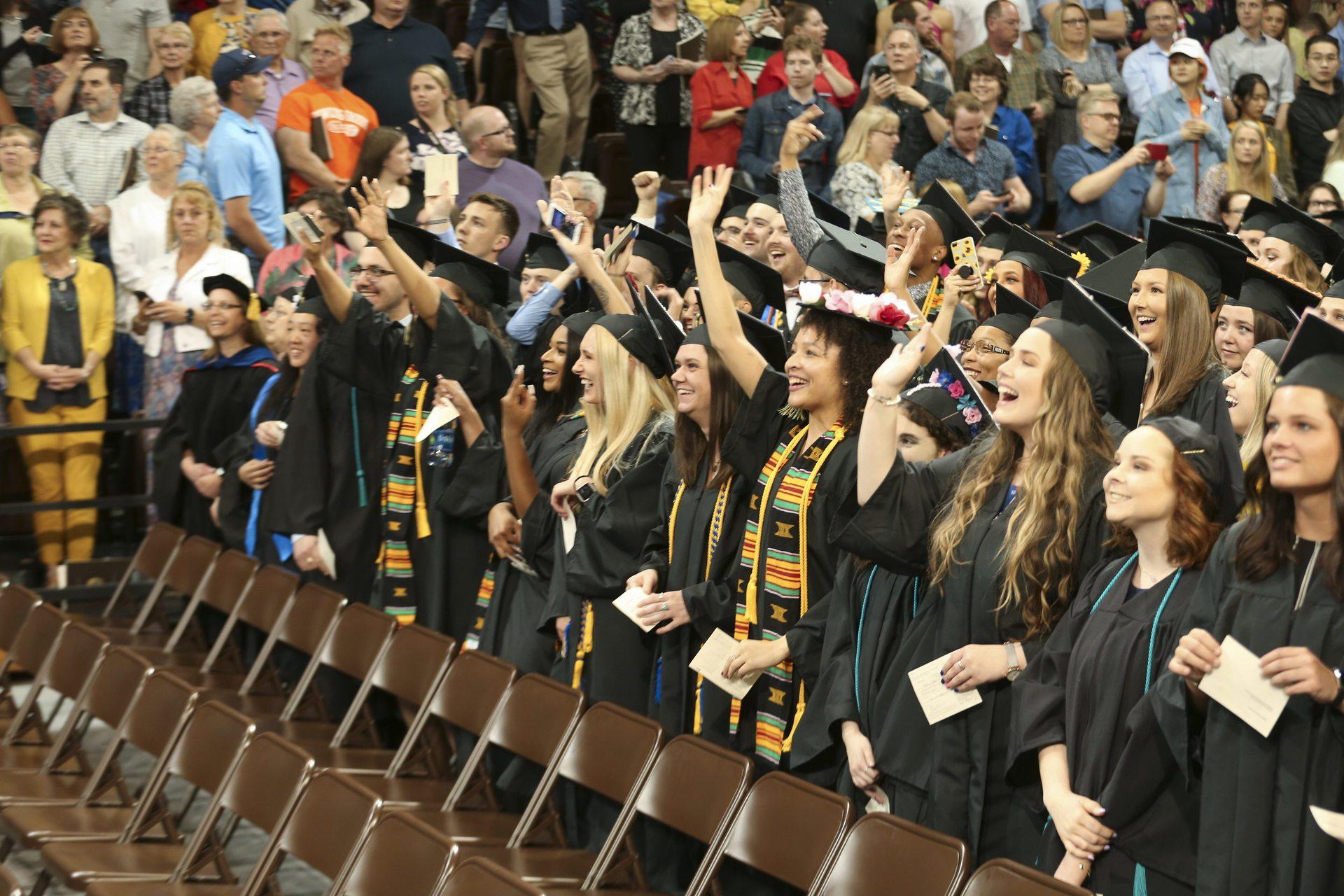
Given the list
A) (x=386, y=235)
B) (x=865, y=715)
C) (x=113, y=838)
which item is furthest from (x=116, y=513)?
(x=865, y=715)

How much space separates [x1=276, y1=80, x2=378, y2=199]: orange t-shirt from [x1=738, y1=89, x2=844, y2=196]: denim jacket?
2133 millimetres

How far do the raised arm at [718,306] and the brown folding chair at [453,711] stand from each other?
1.06 m

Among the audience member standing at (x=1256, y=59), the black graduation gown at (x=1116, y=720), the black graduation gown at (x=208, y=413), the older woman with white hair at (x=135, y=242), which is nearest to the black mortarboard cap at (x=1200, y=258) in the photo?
the black graduation gown at (x=1116, y=720)

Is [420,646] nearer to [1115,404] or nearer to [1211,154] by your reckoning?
[1115,404]

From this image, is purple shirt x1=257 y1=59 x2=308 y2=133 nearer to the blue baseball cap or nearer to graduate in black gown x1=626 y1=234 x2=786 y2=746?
the blue baseball cap

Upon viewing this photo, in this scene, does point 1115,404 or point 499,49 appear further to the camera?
point 499,49

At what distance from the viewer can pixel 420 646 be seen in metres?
4.96

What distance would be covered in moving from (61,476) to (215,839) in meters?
3.86

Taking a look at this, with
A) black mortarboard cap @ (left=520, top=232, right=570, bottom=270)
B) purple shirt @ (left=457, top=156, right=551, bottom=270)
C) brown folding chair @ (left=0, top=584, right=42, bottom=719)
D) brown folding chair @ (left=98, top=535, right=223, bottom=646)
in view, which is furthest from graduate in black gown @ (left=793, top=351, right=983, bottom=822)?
purple shirt @ (left=457, top=156, right=551, bottom=270)

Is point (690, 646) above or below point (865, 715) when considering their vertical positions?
below

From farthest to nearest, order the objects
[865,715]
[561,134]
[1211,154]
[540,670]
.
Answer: [561,134], [1211,154], [540,670], [865,715]

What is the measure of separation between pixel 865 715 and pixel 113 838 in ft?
6.84

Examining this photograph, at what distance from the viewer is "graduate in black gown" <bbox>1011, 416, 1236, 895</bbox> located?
3.11 m

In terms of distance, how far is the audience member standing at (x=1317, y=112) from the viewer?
1066cm
